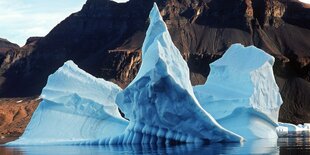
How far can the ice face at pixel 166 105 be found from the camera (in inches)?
1118

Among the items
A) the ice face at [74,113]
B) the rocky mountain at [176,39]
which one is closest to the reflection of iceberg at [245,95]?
the ice face at [74,113]

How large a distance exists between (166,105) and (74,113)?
36.9ft

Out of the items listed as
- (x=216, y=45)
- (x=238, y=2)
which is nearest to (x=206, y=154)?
(x=216, y=45)

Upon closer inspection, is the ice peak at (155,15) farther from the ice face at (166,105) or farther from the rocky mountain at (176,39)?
the rocky mountain at (176,39)

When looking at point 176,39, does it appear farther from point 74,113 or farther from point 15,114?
point 74,113

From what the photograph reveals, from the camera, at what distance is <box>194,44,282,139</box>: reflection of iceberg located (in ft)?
125

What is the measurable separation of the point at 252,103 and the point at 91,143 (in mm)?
10866

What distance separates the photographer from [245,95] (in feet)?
130

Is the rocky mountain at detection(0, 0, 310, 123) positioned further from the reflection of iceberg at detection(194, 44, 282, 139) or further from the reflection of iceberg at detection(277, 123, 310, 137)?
the reflection of iceberg at detection(194, 44, 282, 139)

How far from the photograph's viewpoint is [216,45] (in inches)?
5935

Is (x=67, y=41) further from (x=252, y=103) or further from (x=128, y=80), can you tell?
(x=252, y=103)

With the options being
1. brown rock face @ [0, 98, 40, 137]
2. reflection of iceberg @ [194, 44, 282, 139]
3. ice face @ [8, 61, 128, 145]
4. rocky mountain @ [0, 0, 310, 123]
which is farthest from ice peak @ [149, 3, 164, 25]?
rocky mountain @ [0, 0, 310, 123]

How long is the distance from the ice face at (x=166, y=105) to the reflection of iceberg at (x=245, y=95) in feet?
26.8

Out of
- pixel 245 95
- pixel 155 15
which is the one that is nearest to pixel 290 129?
pixel 245 95
